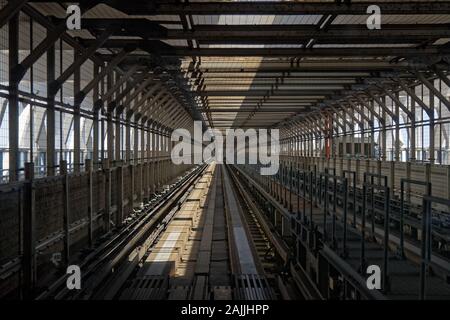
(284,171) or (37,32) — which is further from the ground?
(37,32)

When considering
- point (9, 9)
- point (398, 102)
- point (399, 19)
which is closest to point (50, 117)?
point (9, 9)

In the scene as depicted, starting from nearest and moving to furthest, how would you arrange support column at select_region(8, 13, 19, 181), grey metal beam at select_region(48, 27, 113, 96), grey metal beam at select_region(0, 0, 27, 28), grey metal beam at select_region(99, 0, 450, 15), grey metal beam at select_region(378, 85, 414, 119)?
grey metal beam at select_region(0, 0, 27, 28), support column at select_region(8, 13, 19, 181), grey metal beam at select_region(99, 0, 450, 15), grey metal beam at select_region(48, 27, 113, 96), grey metal beam at select_region(378, 85, 414, 119)

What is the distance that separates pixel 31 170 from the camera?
21.9ft

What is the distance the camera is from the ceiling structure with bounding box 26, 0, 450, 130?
8.31 metres

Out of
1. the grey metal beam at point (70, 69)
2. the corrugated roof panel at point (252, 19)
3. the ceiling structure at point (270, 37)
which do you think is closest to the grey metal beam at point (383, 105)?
the ceiling structure at point (270, 37)

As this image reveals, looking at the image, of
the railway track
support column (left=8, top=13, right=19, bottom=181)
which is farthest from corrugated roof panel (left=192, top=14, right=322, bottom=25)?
the railway track

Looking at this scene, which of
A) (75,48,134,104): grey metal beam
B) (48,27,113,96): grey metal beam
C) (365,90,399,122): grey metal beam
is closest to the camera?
(48,27,113,96): grey metal beam

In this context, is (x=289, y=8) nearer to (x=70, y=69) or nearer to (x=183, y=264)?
(x=70, y=69)

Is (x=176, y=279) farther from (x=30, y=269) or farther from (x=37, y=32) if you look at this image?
(x=37, y=32)

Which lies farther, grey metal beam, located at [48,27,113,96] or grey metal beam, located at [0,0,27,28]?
grey metal beam, located at [48,27,113,96]

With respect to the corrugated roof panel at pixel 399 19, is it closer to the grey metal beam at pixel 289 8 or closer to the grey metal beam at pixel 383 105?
the grey metal beam at pixel 289 8

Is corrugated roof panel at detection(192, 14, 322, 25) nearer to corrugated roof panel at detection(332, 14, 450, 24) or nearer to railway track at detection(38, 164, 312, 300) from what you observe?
corrugated roof panel at detection(332, 14, 450, 24)
